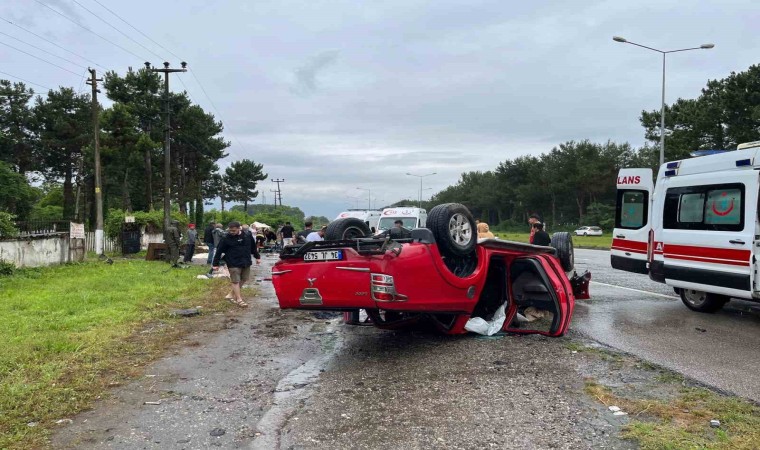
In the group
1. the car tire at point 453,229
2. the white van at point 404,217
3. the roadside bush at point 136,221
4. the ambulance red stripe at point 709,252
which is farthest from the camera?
the roadside bush at point 136,221

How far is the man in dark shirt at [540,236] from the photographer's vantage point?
1026cm

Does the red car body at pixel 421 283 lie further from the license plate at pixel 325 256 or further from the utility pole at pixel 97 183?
the utility pole at pixel 97 183

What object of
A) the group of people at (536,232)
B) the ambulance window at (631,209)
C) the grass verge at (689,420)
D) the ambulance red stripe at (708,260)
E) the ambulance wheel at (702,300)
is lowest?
the grass verge at (689,420)

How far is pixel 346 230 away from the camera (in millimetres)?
7414

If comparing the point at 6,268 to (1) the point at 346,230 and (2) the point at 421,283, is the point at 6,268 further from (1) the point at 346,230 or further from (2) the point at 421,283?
(2) the point at 421,283

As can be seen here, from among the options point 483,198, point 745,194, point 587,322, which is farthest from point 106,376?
point 483,198

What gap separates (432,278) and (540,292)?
75.4 inches

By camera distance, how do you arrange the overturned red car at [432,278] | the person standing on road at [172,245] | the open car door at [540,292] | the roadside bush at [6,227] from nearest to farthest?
the overturned red car at [432,278] < the open car door at [540,292] < the roadside bush at [6,227] < the person standing on road at [172,245]

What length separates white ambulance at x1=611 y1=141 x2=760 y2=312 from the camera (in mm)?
7805

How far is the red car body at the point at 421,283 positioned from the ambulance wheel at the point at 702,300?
10.4 feet

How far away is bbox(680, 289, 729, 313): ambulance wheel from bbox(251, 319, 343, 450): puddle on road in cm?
581

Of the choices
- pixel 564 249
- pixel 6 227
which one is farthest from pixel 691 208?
pixel 6 227

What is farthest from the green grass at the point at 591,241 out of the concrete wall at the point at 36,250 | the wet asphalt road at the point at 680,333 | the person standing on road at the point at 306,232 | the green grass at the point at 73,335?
the concrete wall at the point at 36,250

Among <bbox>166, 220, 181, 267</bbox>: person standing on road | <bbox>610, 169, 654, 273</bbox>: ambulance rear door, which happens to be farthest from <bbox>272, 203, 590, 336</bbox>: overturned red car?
<bbox>166, 220, 181, 267</bbox>: person standing on road
